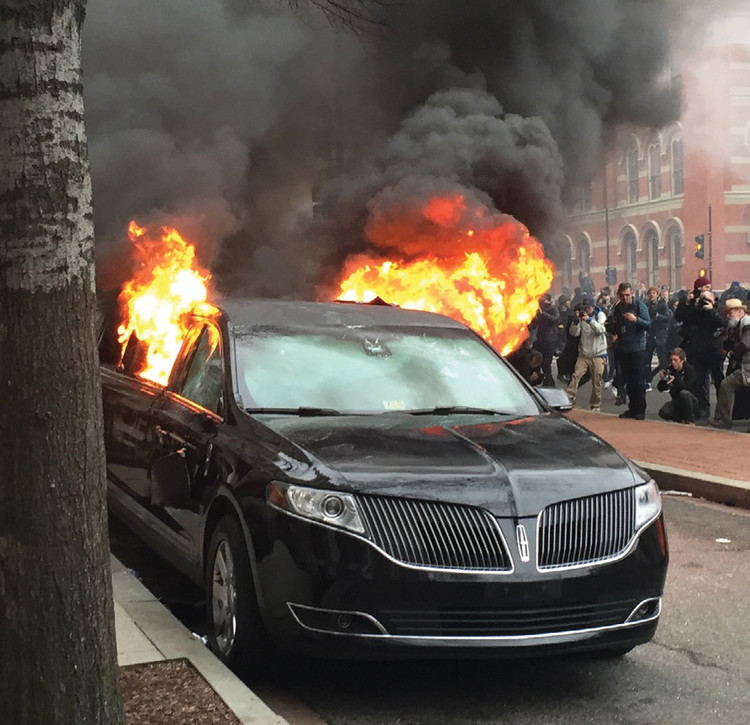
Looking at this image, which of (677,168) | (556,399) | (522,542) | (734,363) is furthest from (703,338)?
(677,168)

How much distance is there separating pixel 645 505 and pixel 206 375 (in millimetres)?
2202

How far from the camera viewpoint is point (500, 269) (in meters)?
12.4

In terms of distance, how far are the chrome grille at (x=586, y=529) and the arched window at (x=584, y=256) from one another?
53760 millimetres

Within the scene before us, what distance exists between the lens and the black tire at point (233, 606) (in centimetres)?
418

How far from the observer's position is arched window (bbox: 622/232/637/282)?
177 feet

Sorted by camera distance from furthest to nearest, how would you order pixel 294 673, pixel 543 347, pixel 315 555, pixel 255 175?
pixel 543 347
pixel 255 175
pixel 294 673
pixel 315 555

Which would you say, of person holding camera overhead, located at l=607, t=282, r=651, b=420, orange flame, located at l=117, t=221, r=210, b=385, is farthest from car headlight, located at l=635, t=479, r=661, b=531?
person holding camera overhead, located at l=607, t=282, r=651, b=420

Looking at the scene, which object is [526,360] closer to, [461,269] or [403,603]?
[461,269]

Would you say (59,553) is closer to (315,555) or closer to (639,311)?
(315,555)

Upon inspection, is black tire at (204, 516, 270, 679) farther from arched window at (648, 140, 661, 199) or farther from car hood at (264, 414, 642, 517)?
arched window at (648, 140, 661, 199)

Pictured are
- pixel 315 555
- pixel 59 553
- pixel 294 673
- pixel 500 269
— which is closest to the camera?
pixel 59 553

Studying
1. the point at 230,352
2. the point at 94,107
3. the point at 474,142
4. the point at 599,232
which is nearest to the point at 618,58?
the point at 474,142

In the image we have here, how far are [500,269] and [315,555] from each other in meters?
8.74

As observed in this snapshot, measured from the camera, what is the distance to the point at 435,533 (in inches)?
156
